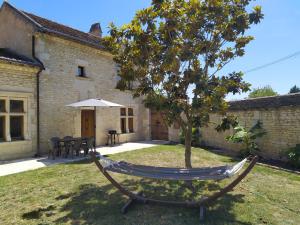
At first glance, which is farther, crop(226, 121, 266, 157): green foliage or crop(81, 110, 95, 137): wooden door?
crop(81, 110, 95, 137): wooden door

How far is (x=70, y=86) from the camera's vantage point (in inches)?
475

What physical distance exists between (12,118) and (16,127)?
0.39 meters

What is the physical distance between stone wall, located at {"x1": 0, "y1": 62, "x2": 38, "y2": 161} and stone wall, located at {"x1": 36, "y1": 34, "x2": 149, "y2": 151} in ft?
1.32

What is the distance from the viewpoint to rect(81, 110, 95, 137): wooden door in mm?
12812

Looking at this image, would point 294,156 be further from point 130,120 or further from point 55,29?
point 55,29

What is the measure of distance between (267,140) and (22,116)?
30.8 ft

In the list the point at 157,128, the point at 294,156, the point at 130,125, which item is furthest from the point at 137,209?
the point at 157,128

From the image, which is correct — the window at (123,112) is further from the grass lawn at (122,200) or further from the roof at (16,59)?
the grass lawn at (122,200)

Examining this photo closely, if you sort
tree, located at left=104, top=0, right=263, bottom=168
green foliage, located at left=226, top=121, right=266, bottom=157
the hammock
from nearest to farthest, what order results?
the hammock, tree, located at left=104, top=0, right=263, bottom=168, green foliage, located at left=226, top=121, right=266, bottom=157

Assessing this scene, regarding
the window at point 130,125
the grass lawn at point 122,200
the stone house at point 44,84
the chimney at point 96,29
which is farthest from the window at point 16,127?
the chimney at point 96,29

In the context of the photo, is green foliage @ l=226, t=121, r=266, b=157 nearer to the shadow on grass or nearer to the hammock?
the shadow on grass

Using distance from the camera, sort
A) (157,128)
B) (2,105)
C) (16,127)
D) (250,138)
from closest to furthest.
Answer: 1. (2,105)
2. (250,138)
3. (16,127)
4. (157,128)

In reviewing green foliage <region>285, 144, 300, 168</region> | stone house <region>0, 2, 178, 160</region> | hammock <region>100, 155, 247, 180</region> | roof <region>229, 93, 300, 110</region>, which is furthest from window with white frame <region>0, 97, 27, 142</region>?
green foliage <region>285, 144, 300, 168</region>

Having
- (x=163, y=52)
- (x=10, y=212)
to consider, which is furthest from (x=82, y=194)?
(x=163, y=52)
